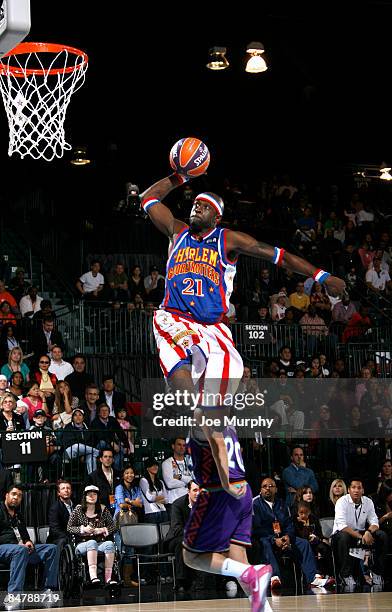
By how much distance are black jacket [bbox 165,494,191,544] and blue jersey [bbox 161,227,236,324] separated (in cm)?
607

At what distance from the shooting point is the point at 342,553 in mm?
14219

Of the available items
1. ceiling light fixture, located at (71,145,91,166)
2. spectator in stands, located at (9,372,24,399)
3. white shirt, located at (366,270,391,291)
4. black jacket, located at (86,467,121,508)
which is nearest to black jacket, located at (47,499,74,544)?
black jacket, located at (86,467,121,508)

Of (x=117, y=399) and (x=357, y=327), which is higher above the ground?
(x=357, y=327)

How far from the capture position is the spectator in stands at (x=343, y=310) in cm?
2073

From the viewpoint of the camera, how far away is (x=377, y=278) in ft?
74.5

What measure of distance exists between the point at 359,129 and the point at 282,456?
13.5m

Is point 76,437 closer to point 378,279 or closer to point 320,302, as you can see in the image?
point 320,302

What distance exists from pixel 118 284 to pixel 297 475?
19.0 feet

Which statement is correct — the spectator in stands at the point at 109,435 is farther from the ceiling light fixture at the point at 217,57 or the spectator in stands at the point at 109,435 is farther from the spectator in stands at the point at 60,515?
the ceiling light fixture at the point at 217,57

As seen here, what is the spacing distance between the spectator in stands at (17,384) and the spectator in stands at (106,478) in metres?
1.52

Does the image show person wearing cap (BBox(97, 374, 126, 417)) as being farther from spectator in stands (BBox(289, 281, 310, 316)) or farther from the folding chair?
spectator in stands (BBox(289, 281, 310, 316))

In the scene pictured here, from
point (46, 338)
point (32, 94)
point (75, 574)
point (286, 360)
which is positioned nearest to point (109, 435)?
point (75, 574)

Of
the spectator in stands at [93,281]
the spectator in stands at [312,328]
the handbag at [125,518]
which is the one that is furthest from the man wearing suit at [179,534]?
the spectator in stands at [93,281]

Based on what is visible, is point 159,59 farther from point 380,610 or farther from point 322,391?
point 380,610
